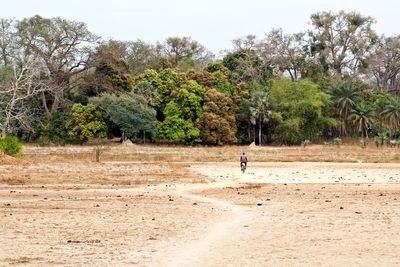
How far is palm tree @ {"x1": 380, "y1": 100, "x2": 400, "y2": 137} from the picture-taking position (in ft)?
254

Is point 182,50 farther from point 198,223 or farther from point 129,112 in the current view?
point 198,223

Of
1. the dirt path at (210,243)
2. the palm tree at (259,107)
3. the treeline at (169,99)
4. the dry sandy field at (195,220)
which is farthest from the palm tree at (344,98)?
the dirt path at (210,243)

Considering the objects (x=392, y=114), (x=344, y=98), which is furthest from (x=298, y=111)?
(x=392, y=114)

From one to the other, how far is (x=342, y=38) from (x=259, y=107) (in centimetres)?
2636

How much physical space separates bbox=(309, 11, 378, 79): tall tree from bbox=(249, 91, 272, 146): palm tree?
21.3 m

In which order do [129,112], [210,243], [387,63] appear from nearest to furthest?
[210,243], [129,112], [387,63]

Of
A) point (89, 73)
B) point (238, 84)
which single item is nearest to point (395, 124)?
point (238, 84)

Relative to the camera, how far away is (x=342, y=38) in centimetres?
9025

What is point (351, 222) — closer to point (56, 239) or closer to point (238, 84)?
point (56, 239)

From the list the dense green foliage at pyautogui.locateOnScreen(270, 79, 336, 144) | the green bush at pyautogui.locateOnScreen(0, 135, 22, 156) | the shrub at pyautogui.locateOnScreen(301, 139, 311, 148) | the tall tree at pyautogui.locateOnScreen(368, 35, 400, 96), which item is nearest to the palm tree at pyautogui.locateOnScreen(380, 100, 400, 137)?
the dense green foliage at pyautogui.locateOnScreen(270, 79, 336, 144)

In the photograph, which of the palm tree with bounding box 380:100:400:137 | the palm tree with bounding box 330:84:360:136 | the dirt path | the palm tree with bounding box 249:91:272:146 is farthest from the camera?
the palm tree with bounding box 330:84:360:136

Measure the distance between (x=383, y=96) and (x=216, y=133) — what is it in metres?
28.8

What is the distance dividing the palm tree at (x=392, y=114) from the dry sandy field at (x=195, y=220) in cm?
4704

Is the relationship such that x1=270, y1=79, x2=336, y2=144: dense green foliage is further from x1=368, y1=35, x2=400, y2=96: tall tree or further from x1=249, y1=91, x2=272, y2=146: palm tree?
x1=368, y1=35, x2=400, y2=96: tall tree
